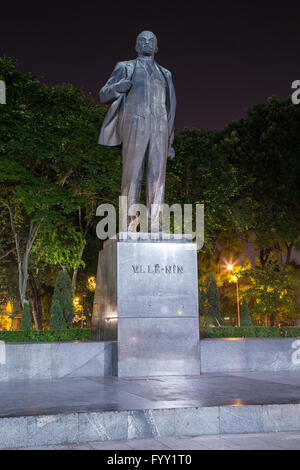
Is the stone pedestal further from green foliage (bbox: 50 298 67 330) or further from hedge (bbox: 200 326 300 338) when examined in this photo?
green foliage (bbox: 50 298 67 330)

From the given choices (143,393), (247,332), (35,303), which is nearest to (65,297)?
(247,332)

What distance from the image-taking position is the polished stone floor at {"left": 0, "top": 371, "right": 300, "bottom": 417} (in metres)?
6.19

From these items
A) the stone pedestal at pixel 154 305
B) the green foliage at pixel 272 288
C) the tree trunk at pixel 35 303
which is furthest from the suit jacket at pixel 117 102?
the tree trunk at pixel 35 303

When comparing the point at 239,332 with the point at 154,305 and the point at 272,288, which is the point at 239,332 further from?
the point at 272,288

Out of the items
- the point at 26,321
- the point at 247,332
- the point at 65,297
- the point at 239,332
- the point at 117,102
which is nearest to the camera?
the point at 117,102

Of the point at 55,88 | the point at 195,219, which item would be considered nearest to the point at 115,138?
the point at 55,88

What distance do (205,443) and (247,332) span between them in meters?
10.2

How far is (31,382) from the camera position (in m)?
9.26

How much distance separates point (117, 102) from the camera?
1092cm

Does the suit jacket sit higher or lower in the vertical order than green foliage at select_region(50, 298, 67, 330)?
higher

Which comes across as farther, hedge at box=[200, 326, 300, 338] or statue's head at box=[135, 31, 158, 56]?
hedge at box=[200, 326, 300, 338]

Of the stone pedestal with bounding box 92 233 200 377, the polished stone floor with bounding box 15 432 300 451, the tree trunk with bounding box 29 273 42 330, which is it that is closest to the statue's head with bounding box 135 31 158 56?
the stone pedestal with bounding box 92 233 200 377

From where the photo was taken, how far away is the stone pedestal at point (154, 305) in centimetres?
976

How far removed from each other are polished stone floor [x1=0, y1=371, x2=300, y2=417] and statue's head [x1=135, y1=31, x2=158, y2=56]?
6.02 m
